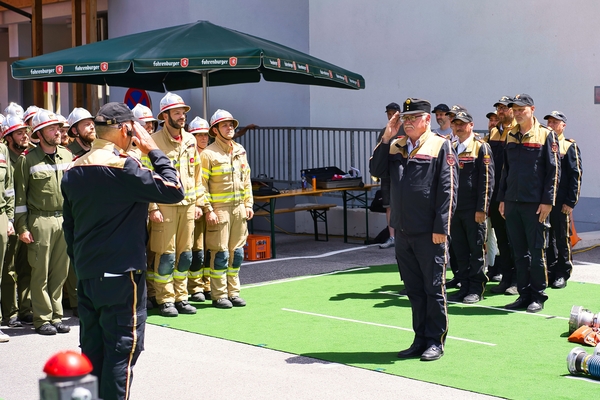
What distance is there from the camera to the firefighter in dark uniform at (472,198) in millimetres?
9969

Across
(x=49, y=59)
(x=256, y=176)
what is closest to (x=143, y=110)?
(x=49, y=59)

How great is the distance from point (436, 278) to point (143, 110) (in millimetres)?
4137

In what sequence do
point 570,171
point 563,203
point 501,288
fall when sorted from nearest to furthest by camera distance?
1. point 570,171
2. point 501,288
3. point 563,203

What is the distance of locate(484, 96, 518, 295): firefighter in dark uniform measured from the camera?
1059cm

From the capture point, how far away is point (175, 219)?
9.48m

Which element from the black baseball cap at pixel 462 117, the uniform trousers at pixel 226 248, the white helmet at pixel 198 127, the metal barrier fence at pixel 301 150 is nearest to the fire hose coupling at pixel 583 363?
the black baseball cap at pixel 462 117

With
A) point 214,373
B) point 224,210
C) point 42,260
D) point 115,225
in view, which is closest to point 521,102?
point 224,210

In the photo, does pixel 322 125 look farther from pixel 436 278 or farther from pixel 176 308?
pixel 436 278

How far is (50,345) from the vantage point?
26.9ft

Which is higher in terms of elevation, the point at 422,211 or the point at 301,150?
the point at 301,150

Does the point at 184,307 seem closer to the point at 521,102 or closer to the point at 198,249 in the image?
the point at 198,249

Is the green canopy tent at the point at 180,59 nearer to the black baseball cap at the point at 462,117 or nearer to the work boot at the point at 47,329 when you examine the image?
the black baseball cap at the point at 462,117

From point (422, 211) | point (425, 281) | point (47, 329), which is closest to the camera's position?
point (422, 211)

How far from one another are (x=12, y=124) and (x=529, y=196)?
17.4 feet
